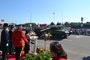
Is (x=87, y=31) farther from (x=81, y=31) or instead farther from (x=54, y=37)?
(x=54, y=37)

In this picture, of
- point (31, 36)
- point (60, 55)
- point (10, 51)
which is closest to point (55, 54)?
point (60, 55)

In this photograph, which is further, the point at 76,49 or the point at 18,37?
the point at 76,49

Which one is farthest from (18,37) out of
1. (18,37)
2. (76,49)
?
(76,49)

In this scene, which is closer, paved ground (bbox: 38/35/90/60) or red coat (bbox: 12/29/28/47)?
red coat (bbox: 12/29/28/47)

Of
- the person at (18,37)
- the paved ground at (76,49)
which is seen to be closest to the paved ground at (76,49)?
the paved ground at (76,49)

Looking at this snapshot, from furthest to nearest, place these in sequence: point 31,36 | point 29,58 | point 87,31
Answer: point 87,31
point 31,36
point 29,58

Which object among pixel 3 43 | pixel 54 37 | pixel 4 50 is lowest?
pixel 54 37

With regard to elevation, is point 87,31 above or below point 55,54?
below

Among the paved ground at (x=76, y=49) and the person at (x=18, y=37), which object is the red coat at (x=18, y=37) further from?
the paved ground at (x=76, y=49)

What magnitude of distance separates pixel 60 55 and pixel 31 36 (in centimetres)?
414

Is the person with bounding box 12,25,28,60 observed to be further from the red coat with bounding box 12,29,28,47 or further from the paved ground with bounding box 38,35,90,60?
the paved ground with bounding box 38,35,90,60

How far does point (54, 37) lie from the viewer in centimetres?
1670

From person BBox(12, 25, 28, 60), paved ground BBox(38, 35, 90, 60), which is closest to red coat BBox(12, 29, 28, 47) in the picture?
person BBox(12, 25, 28, 60)

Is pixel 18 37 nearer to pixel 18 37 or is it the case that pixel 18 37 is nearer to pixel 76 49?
pixel 18 37
